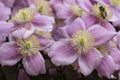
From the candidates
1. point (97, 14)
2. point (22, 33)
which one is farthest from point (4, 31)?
point (97, 14)

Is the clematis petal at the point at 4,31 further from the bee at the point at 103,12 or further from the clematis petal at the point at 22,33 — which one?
the bee at the point at 103,12

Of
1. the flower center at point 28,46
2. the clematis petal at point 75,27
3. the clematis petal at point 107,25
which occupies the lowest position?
the clematis petal at point 107,25

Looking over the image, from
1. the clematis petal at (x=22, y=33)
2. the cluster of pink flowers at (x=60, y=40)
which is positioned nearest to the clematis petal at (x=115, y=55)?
the cluster of pink flowers at (x=60, y=40)

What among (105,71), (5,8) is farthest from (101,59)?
(5,8)

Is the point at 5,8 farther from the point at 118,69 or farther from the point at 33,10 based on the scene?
the point at 118,69

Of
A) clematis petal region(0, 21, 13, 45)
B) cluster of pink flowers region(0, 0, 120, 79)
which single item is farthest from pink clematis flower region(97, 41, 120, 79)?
clematis petal region(0, 21, 13, 45)

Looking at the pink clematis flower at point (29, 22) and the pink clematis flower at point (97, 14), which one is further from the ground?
the pink clematis flower at point (29, 22)
